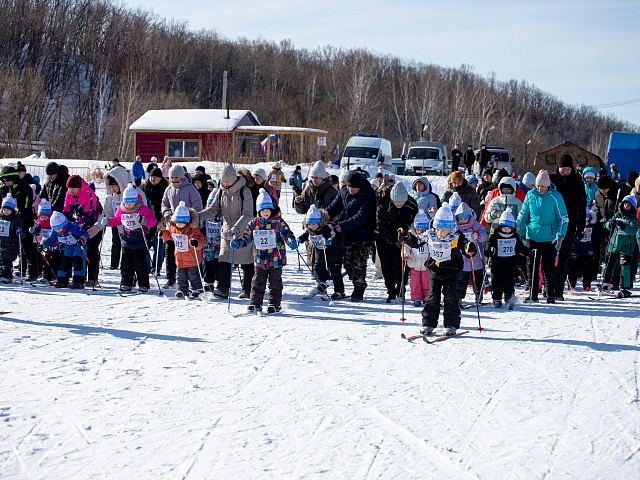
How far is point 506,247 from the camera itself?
9.93 metres

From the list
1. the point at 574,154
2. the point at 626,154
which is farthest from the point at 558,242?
the point at 574,154

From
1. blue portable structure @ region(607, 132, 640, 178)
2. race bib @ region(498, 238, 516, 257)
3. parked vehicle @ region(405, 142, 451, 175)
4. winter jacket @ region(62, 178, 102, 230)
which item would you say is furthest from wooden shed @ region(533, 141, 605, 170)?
winter jacket @ region(62, 178, 102, 230)

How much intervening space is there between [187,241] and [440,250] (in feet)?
11.3

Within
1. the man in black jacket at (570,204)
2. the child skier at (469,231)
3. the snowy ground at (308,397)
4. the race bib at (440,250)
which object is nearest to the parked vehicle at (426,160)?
the man in black jacket at (570,204)

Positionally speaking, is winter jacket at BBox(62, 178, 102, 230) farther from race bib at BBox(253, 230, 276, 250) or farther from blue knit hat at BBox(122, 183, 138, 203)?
race bib at BBox(253, 230, 276, 250)

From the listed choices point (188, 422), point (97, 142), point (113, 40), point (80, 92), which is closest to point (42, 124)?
point (97, 142)

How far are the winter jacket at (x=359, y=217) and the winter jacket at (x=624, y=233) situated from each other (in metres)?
3.66

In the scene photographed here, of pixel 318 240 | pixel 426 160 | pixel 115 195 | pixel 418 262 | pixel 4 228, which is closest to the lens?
pixel 418 262

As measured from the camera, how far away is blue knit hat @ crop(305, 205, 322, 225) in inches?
386

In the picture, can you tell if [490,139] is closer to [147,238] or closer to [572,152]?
[572,152]

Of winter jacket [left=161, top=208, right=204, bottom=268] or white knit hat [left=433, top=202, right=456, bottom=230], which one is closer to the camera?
white knit hat [left=433, top=202, right=456, bottom=230]

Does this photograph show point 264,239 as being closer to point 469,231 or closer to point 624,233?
point 469,231

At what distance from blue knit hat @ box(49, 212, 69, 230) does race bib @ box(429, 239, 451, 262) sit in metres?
5.27

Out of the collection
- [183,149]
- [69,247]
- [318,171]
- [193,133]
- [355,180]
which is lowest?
[69,247]
